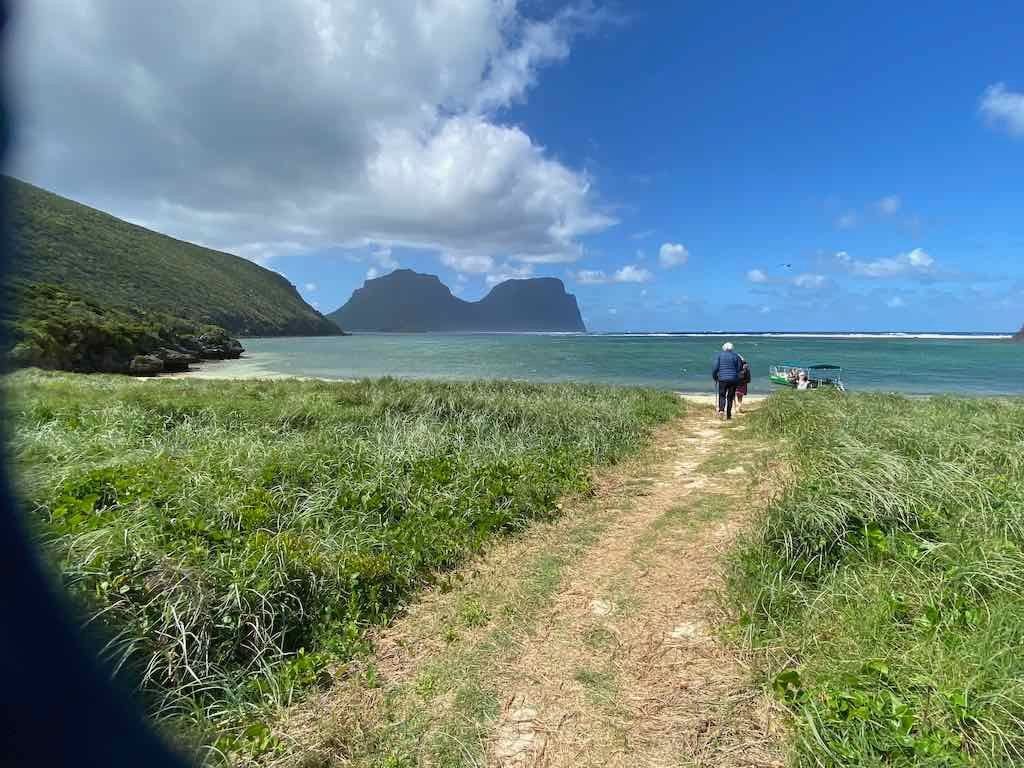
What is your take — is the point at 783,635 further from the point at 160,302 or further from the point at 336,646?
the point at 160,302

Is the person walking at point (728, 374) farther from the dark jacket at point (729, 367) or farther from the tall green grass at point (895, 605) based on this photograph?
the tall green grass at point (895, 605)

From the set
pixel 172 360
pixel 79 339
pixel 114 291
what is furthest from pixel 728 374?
pixel 114 291

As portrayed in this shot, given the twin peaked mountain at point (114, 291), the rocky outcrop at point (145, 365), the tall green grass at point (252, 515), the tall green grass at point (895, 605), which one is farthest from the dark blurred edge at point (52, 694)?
the rocky outcrop at point (145, 365)

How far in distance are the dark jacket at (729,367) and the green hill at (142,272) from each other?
47620mm

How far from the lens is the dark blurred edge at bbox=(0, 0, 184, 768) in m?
2.60

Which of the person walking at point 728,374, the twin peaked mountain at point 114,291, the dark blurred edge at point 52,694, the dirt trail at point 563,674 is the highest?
the twin peaked mountain at point 114,291

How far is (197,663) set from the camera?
3408mm

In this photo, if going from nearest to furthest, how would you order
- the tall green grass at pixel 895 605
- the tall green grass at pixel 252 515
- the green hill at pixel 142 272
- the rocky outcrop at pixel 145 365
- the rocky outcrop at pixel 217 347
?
the tall green grass at pixel 895 605 < the tall green grass at pixel 252 515 < the rocky outcrop at pixel 145 365 < the rocky outcrop at pixel 217 347 < the green hill at pixel 142 272

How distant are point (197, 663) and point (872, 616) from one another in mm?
4875

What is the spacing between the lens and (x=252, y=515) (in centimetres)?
521

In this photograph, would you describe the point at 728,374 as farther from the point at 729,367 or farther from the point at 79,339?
the point at 79,339

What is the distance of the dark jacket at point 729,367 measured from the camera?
14859 millimetres

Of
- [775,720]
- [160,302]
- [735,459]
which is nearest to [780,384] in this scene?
[735,459]

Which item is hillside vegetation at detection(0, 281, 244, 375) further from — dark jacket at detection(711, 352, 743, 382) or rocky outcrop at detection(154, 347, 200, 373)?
dark jacket at detection(711, 352, 743, 382)
